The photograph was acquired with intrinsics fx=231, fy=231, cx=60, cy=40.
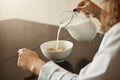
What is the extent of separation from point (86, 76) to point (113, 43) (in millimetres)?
133

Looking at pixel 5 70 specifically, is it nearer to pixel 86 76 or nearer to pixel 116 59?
pixel 86 76

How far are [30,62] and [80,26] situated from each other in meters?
0.37

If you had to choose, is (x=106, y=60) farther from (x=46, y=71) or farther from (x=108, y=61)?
(x=46, y=71)

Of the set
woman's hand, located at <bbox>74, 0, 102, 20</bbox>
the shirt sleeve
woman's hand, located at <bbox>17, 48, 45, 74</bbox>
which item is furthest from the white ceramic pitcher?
the shirt sleeve

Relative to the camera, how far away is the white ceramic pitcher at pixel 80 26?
124cm

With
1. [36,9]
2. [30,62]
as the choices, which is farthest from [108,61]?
[36,9]

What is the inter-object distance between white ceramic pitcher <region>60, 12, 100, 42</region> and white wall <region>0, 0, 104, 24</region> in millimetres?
513

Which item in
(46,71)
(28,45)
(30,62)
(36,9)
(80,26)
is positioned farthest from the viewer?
(36,9)

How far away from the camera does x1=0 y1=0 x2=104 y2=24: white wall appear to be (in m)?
1.91

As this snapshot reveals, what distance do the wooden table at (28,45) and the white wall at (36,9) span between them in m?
0.10

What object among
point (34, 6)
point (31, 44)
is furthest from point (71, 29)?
point (34, 6)

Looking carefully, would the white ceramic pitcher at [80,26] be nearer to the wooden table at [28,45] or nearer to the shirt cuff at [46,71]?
the wooden table at [28,45]

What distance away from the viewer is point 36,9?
7.08 ft

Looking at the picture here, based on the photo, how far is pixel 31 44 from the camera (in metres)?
1.41
